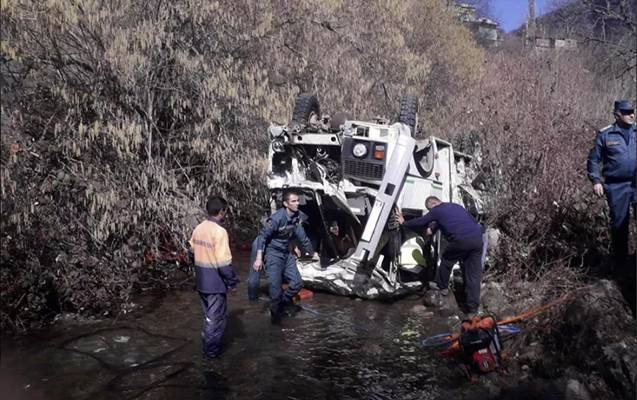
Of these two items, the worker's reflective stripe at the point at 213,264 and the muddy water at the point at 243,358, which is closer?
the muddy water at the point at 243,358

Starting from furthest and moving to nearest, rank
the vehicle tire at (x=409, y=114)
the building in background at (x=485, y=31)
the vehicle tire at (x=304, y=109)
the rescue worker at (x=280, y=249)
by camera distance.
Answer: the building in background at (x=485, y=31) < the vehicle tire at (x=409, y=114) < the vehicle tire at (x=304, y=109) < the rescue worker at (x=280, y=249)

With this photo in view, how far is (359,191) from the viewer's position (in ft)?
24.4

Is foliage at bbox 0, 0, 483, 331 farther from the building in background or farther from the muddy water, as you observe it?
the building in background

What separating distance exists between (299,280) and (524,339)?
2.66 meters

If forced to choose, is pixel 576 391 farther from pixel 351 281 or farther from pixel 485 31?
pixel 485 31

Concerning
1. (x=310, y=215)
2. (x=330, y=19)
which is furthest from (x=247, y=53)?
(x=310, y=215)

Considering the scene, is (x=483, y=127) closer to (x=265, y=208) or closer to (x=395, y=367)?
(x=265, y=208)

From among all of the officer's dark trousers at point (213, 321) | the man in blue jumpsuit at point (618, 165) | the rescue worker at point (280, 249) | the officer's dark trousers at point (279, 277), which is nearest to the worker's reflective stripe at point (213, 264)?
the officer's dark trousers at point (213, 321)

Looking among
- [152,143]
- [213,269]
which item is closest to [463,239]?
[213,269]

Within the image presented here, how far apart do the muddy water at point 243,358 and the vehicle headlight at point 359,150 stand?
2.00 meters

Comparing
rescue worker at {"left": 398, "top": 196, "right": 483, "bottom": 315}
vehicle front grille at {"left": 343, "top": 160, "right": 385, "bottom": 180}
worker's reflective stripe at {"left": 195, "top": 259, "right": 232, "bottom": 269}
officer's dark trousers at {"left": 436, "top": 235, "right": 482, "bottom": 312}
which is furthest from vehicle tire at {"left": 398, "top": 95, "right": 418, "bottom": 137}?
worker's reflective stripe at {"left": 195, "top": 259, "right": 232, "bottom": 269}

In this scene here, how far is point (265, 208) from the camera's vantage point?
9.92m

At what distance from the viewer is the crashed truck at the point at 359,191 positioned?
24.1 ft

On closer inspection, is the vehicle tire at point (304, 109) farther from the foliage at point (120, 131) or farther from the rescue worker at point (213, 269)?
the rescue worker at point (213, 269)
